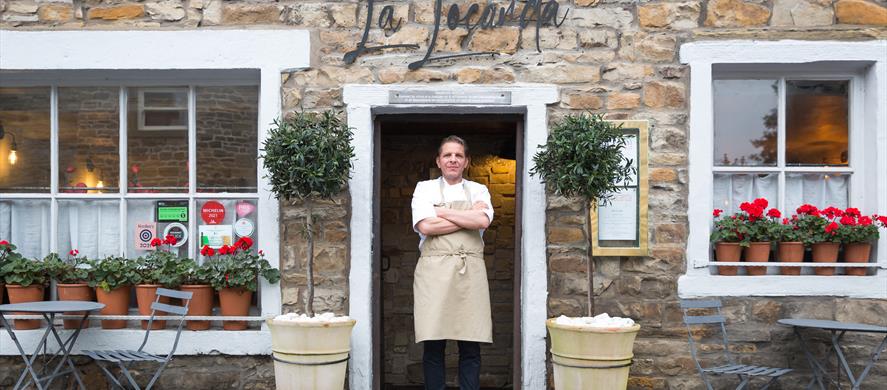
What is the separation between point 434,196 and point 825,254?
2554 mm

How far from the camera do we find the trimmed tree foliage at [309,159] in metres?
5.27

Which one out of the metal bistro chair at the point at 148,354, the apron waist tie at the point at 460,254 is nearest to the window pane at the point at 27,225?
the metal bistro chair at the point at 148,354

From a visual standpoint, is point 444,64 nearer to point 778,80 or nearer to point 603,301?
point 603,301

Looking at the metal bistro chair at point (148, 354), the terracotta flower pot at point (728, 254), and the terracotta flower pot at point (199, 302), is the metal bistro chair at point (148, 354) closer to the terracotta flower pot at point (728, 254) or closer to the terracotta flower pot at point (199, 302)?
the terracotta flower pot at point (199, 302)

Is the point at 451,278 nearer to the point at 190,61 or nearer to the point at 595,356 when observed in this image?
the point at 595,356

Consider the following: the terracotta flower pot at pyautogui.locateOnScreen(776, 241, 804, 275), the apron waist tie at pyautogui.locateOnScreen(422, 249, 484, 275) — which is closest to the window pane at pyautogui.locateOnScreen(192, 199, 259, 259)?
the apron waist tie at pyautogui.locateOnScreen(422, 249, 484, 275)

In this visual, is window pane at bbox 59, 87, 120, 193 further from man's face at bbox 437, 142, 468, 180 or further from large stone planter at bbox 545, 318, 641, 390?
large stone planter at bbox 545, 318, 641, 390

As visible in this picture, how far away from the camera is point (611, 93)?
581 centimetres

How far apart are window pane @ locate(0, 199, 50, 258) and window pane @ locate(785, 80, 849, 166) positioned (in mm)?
5056

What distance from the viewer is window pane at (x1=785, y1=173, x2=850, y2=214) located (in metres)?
5.98

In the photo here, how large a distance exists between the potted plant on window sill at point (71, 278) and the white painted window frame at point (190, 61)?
0.23 metres

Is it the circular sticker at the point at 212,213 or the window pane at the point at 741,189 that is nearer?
the window pane at the point at 741,189

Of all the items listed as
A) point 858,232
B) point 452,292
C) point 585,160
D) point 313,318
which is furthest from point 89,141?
point 858,232

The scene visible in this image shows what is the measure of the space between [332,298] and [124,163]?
1730mm
